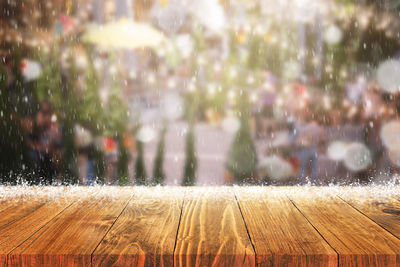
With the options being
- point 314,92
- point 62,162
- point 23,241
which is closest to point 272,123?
point 314,92

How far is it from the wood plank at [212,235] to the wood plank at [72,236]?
0.64 feet

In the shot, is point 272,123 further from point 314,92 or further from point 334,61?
point 334,61

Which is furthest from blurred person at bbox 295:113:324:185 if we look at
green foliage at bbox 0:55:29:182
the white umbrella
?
green foliage at bbox 0:55:29:182

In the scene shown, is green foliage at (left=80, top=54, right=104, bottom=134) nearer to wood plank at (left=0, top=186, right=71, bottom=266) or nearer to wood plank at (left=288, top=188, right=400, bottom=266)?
wood plank at (left=0, top=186, right=71, bottom=266)

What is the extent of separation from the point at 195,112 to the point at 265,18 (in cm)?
47

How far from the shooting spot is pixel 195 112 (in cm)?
177

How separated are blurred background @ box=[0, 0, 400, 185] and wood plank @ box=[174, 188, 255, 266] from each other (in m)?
0.44

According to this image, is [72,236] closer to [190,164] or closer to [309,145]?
[190,164]

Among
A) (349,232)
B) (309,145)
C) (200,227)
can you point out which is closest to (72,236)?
(200,227)

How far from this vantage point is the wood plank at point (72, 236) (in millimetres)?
896

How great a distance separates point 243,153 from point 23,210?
2.88 ft

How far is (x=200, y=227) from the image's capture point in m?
1.10

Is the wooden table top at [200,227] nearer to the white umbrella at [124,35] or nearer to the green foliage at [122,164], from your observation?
the green foliage at [122,164]

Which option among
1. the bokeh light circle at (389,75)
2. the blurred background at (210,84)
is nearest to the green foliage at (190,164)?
the blurred background at (210,84)
